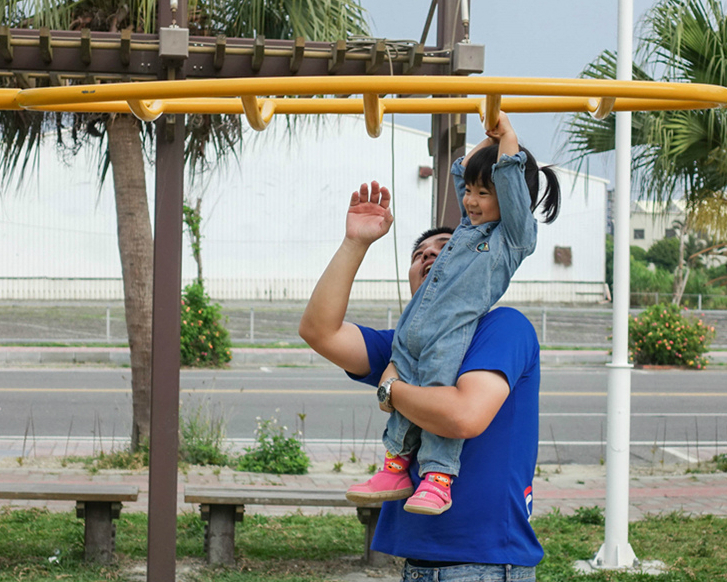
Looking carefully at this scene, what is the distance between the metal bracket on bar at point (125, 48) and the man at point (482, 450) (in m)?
2.30

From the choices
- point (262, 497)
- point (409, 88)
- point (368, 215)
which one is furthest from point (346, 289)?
point (262, 497)

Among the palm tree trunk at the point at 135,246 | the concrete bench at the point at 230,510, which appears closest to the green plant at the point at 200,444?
the palm tree trunk at the point at 135,246

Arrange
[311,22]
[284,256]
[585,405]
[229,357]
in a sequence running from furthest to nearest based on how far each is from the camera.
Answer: [284,256] < [229,357] < [585,405] < [311,22]

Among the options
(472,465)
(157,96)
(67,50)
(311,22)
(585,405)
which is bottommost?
(585,405)

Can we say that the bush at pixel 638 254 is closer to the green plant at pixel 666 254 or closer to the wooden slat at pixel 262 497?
the green plant at pixel 666 254

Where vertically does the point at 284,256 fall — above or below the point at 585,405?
above

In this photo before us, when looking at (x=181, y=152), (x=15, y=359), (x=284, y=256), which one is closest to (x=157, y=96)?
(x=181, y=152)

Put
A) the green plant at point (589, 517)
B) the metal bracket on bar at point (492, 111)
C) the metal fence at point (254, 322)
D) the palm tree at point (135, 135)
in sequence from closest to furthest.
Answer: the metal bracket on bar at point (492, 111) → the green plant at point (589, 517) → the palm tree at point (135, 135) → the metal fence at point (254, 322)

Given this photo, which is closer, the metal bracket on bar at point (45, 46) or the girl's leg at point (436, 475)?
the girl's leg at point (436, 475)

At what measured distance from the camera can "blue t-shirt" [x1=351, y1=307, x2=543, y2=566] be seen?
1723mm

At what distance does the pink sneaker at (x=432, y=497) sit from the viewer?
5.53 feet

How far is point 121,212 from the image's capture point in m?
7.00

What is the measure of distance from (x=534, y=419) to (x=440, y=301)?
12.5 inches

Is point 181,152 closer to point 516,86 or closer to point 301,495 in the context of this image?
point 301,495
